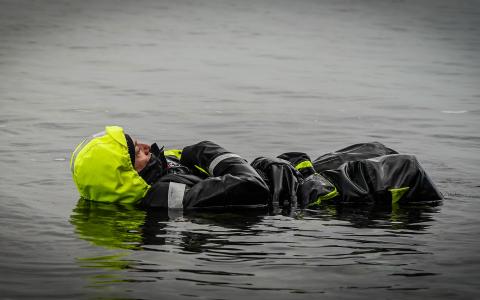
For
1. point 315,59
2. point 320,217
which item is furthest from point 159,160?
point 315,59

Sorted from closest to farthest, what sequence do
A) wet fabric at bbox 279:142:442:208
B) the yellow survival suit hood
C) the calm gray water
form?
1. the calm gray water
2. the yellow survival suit hood
3. wet fabric at bbox 279:142:442:208

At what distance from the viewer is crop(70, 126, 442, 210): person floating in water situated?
796cm

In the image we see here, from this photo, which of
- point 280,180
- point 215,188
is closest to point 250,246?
point 215,188

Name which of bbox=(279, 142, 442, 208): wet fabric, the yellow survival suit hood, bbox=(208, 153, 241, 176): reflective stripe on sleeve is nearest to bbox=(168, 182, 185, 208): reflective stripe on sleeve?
the yellow survival suit hood

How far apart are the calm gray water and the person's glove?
0.29 meters

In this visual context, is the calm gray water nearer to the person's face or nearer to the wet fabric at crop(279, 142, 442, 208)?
the wet fabric at crop(279, 142, 442, 208)

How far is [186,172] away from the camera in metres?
8.55

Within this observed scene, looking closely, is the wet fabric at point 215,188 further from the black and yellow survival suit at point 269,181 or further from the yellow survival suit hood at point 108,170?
the yellow survival suit hood at point 108,170

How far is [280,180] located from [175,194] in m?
0.87

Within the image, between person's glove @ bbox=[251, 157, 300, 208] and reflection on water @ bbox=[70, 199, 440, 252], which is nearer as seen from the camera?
reflection on water @ bbox=[70, 199, 440, 252]

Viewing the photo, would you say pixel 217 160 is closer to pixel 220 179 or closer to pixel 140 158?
pixel 220 179

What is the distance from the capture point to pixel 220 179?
26.6 feet

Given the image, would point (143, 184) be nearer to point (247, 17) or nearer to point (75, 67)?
point (75, 67)

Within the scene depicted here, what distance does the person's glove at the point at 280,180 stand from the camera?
8.35m
